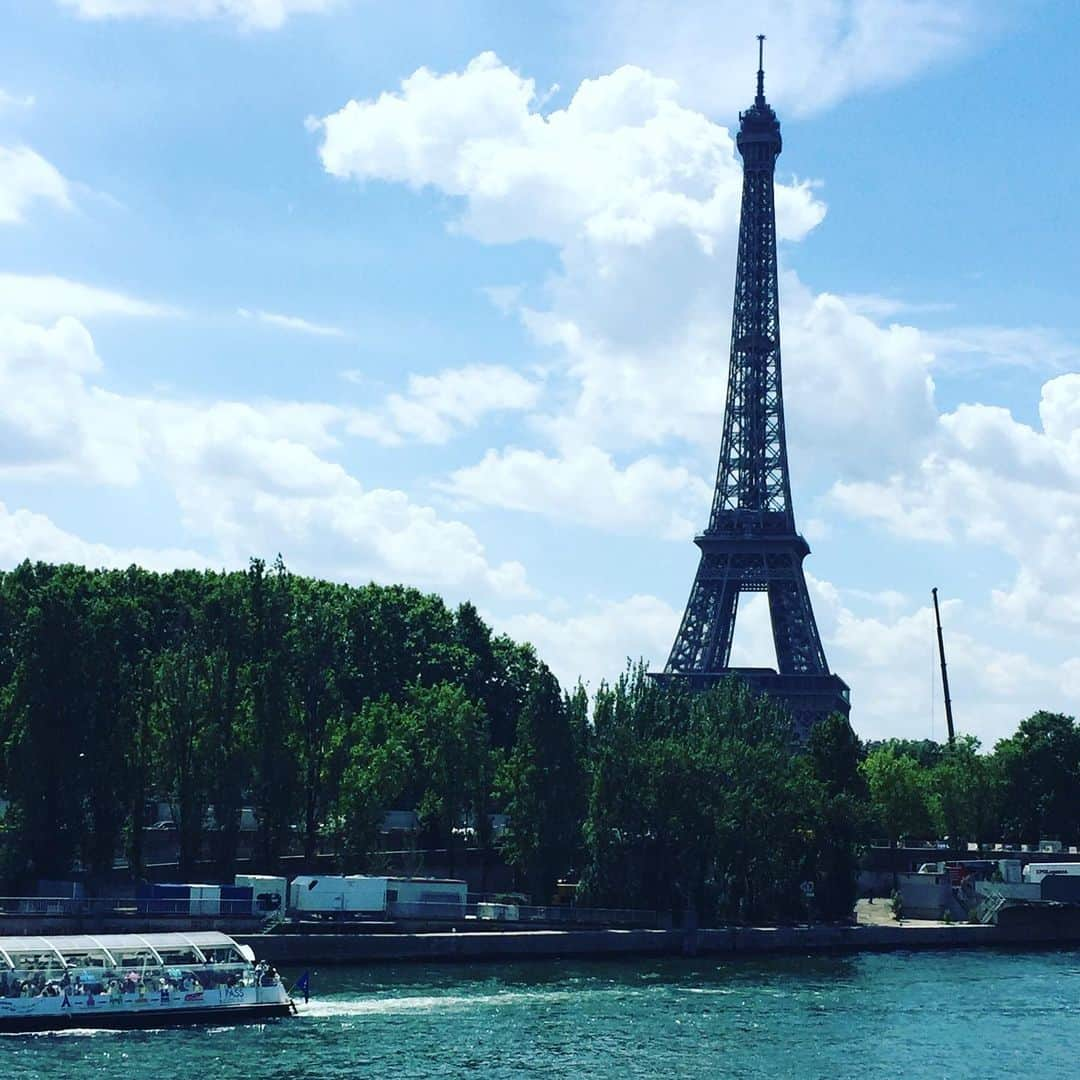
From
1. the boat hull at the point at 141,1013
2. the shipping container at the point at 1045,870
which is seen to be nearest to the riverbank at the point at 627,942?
the shipping container at the point at 1045,870

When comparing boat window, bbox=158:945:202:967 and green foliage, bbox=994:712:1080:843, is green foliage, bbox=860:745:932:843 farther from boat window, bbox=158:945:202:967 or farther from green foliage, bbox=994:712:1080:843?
boat window, bbox=158:945:202:967

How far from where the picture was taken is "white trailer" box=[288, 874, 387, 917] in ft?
301

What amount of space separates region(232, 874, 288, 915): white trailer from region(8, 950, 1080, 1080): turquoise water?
22.5 feet

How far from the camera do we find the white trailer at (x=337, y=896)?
9181 cm

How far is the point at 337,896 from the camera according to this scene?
302 ft

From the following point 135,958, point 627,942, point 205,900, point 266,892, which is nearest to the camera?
point 135,958

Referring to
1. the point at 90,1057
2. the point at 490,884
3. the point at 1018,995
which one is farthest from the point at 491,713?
the point at 90,1057

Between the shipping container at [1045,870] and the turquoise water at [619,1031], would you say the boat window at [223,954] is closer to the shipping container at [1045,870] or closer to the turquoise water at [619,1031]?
the turquoise water at [619,1031]

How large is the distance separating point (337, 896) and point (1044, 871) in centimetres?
4986

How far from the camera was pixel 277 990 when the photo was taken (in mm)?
72625

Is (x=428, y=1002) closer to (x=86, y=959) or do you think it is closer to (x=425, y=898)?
(x=86, y=959)

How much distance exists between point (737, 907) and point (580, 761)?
1250 centimetres

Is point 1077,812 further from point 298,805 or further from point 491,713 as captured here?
point 298,805

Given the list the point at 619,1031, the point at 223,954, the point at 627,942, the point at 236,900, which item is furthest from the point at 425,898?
the point at 619,1031
